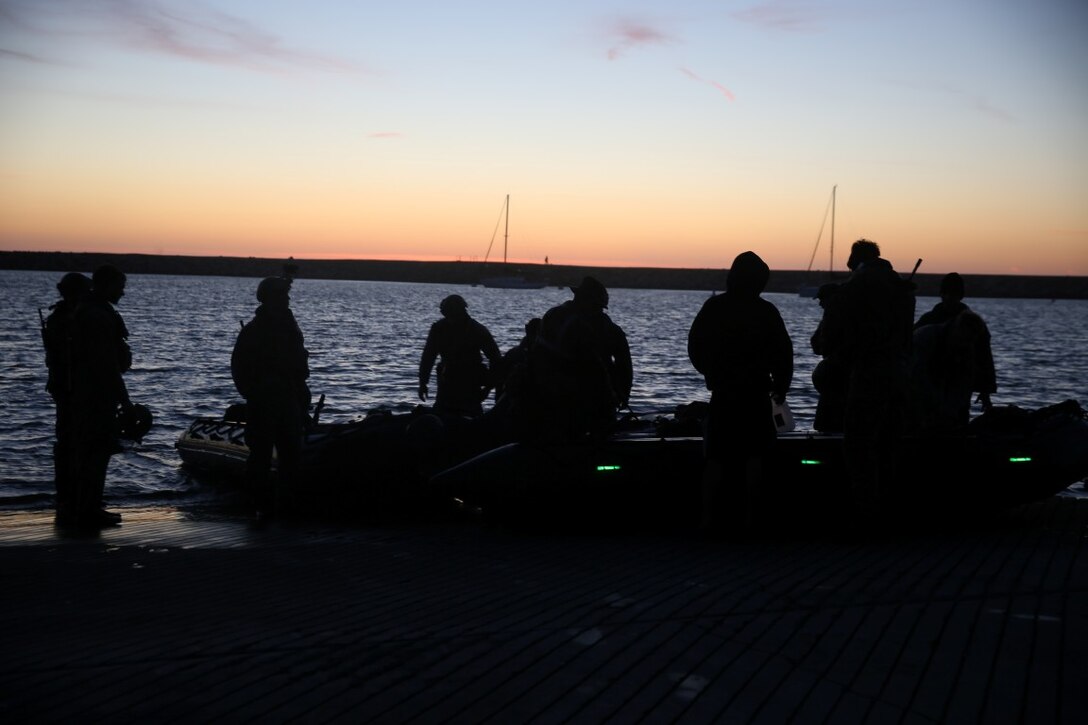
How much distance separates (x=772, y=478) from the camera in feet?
24.9

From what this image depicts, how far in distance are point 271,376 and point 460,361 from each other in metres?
2.60

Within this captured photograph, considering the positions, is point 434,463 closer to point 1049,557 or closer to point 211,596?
point 211,596

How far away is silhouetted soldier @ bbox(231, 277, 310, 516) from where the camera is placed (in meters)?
8.42

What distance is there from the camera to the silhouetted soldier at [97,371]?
8047mm

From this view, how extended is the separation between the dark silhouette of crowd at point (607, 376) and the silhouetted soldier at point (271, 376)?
11mm

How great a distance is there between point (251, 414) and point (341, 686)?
4866 mm

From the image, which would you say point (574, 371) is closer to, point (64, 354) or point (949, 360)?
point (949, 360)

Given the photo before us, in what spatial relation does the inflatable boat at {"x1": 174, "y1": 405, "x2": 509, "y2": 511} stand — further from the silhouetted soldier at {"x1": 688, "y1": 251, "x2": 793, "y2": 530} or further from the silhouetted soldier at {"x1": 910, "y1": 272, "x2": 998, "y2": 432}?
the silhouetted soldier at {"x1": 910, "y1": 272, "x2": 998, "y2": 432}

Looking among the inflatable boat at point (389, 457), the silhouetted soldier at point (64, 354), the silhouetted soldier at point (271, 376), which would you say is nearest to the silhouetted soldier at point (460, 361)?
the inflatable boat at point (389, 457)

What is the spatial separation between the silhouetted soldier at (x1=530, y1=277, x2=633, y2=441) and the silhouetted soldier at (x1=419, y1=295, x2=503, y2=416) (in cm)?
263

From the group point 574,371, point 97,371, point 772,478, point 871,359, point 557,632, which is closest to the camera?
point 557,632

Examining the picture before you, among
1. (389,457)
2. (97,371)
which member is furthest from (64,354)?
(389,457)

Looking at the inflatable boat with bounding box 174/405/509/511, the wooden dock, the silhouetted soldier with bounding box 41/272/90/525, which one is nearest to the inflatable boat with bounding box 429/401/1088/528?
the wooden dock

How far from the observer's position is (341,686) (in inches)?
161
